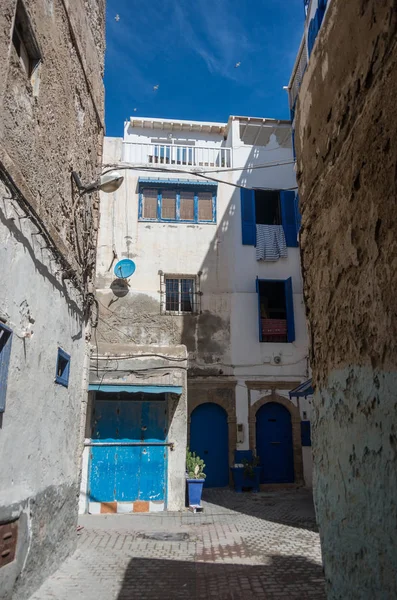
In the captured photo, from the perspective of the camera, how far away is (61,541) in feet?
18.2

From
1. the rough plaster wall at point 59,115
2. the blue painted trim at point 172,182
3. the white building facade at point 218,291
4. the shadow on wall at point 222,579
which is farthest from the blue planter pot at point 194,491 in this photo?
the blue painted trim at point 172,182

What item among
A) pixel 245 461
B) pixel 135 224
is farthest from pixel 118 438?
pixel 135 224

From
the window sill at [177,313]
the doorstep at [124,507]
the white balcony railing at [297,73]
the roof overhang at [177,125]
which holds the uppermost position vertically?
the roof overhang at [177,125]

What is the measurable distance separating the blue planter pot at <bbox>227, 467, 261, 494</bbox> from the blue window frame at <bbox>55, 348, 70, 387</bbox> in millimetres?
8443

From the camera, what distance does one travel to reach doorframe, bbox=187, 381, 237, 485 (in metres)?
13.9

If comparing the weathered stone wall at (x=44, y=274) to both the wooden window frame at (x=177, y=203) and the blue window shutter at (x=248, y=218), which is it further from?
the blue window shutter at (x=248, y=218)

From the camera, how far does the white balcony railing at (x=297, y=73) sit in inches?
Result: 493

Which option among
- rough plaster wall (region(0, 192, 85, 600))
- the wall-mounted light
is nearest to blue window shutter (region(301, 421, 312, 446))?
rough plaster wall (region(0, 192, 85, 600))

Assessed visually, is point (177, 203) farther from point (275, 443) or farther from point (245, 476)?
point (245, 476)

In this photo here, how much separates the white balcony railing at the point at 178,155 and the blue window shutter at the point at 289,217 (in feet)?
7.35

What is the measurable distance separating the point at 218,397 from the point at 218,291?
11.0 feet

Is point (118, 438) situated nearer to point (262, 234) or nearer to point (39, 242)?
point (39, 242)

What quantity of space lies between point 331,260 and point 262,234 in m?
13.4

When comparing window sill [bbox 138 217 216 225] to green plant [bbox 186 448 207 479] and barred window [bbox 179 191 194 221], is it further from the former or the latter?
green plant [bbox 186 448 207 479]
